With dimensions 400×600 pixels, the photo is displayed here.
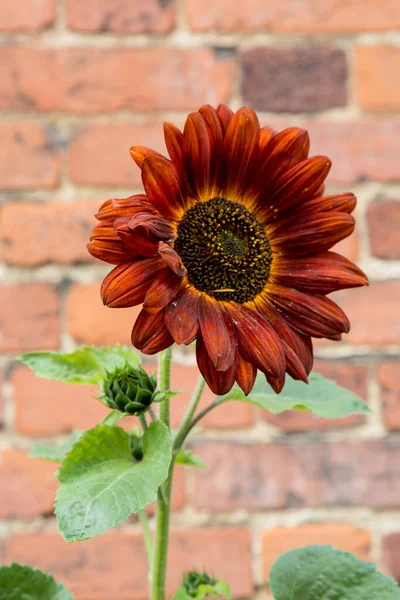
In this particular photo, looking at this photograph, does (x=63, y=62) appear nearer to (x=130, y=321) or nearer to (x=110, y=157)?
(x=110, y=157)

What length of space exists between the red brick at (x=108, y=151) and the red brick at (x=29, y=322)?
13cm

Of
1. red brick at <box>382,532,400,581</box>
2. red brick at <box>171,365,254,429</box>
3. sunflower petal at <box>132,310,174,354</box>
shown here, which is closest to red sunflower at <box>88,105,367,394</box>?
sunflower petal at <box>132,310,174,354</box>

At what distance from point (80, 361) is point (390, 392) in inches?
17.6

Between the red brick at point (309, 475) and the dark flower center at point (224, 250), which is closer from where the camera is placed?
the dark flower center at point (224, 250)

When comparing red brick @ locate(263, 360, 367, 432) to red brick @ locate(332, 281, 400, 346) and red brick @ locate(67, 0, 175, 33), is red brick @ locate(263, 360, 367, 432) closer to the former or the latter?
red brick @ locate(332, 281, 400, 346)

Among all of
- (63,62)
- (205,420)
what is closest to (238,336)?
(205,420)

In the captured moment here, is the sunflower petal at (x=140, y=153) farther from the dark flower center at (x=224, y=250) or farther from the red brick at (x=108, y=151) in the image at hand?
the red brick at (x=108, y=151)

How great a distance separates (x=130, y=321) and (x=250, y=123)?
44 centimetres

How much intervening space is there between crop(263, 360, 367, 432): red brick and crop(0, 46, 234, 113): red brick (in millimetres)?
304

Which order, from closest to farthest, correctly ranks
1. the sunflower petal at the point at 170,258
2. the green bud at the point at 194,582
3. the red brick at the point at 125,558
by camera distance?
the sunflower petal at the point at 170,258 < the green bud at the point at 194,582 < the red brick at the point at 125,558

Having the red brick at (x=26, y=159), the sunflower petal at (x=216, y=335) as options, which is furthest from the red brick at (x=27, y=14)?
the sunflower petal at (x=216, y=335)

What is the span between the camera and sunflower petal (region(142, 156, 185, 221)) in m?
0.31

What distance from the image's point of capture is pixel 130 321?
756mm

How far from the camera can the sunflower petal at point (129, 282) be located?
0.30 m
